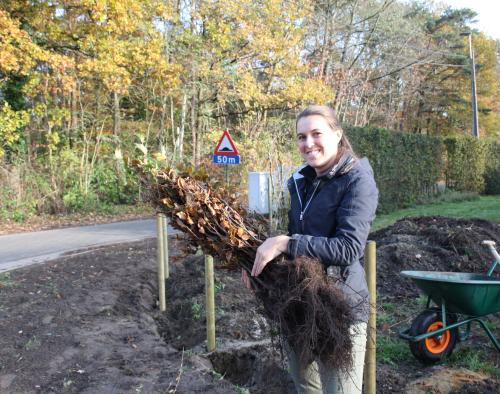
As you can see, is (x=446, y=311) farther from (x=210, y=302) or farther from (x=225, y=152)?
(x=225, y=152)

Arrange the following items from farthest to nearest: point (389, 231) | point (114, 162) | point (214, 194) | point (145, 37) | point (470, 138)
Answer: point (470, 138), point (114, 162), point (145, 37), point (389, 231), point (214, 194)

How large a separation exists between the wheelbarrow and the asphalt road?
19.5ft

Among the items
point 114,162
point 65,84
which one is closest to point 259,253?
point 65,84

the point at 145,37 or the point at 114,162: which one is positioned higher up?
the point at 145,37

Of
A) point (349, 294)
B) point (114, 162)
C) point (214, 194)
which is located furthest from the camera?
point (114, 162)

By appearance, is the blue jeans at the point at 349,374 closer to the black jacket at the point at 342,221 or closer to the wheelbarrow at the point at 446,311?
the black jacket at the point at 342,221

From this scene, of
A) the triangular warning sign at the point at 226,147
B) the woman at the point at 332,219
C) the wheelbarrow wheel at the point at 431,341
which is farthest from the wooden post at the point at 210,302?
the triangular warning sign at the point at 226,147

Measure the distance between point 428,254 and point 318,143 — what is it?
6.08 meters

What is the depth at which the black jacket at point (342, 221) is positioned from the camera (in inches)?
75.7

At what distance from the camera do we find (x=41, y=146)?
15219 millimetres

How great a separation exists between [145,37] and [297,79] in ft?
19.2

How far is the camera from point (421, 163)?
19.2 meters

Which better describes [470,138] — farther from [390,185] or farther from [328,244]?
[328,244]

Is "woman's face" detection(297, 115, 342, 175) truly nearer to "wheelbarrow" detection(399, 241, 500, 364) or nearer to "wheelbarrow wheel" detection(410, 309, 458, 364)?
"wheelbarrow" detection(399, 241, 500, 364)
